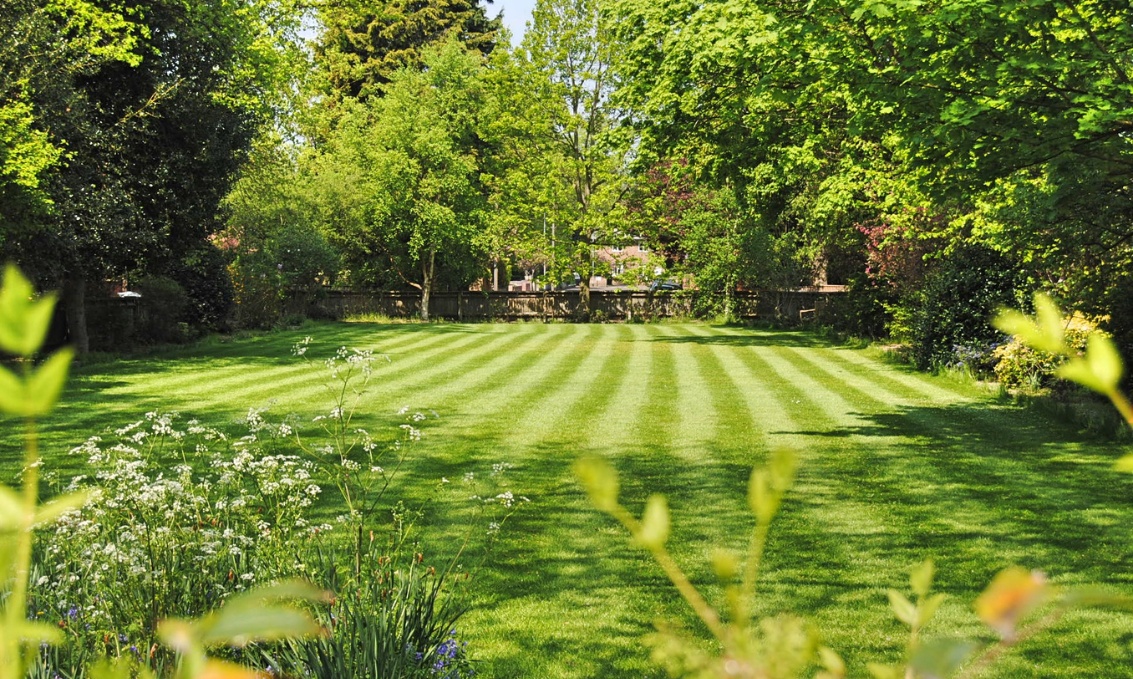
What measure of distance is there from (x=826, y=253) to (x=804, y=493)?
27541 millimetres

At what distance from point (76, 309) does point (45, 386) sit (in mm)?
22927

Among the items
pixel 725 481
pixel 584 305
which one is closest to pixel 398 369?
pixel 725 481

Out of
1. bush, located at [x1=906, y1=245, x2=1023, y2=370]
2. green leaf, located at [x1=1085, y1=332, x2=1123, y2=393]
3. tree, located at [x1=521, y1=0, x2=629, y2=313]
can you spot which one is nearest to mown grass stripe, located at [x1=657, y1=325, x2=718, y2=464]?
bush, located at [x1=906, y1=245, x2=1023, y2=370]

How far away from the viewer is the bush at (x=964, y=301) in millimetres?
17734

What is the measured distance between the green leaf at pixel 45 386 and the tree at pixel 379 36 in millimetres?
52563

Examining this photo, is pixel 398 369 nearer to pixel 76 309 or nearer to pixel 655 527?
pixel 76 309

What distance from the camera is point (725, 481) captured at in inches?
382

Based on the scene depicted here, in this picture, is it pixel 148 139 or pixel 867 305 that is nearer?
pixel 148 139

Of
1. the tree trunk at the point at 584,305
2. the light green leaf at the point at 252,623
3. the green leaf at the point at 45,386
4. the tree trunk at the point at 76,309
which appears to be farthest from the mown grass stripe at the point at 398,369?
the tree trunk at the point at 584,305

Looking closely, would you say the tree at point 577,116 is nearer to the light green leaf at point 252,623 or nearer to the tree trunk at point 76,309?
the tree trunk at point 76,309

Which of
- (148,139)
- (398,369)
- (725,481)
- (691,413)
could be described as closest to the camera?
(725,481)

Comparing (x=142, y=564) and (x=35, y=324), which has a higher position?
(x=35, y=324)

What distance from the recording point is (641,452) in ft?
37.2

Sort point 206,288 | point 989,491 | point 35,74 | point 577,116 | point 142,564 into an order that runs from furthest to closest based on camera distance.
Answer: point 577,116 → point 206,288 → point 35,74 → point 989,491 → point 142,564
